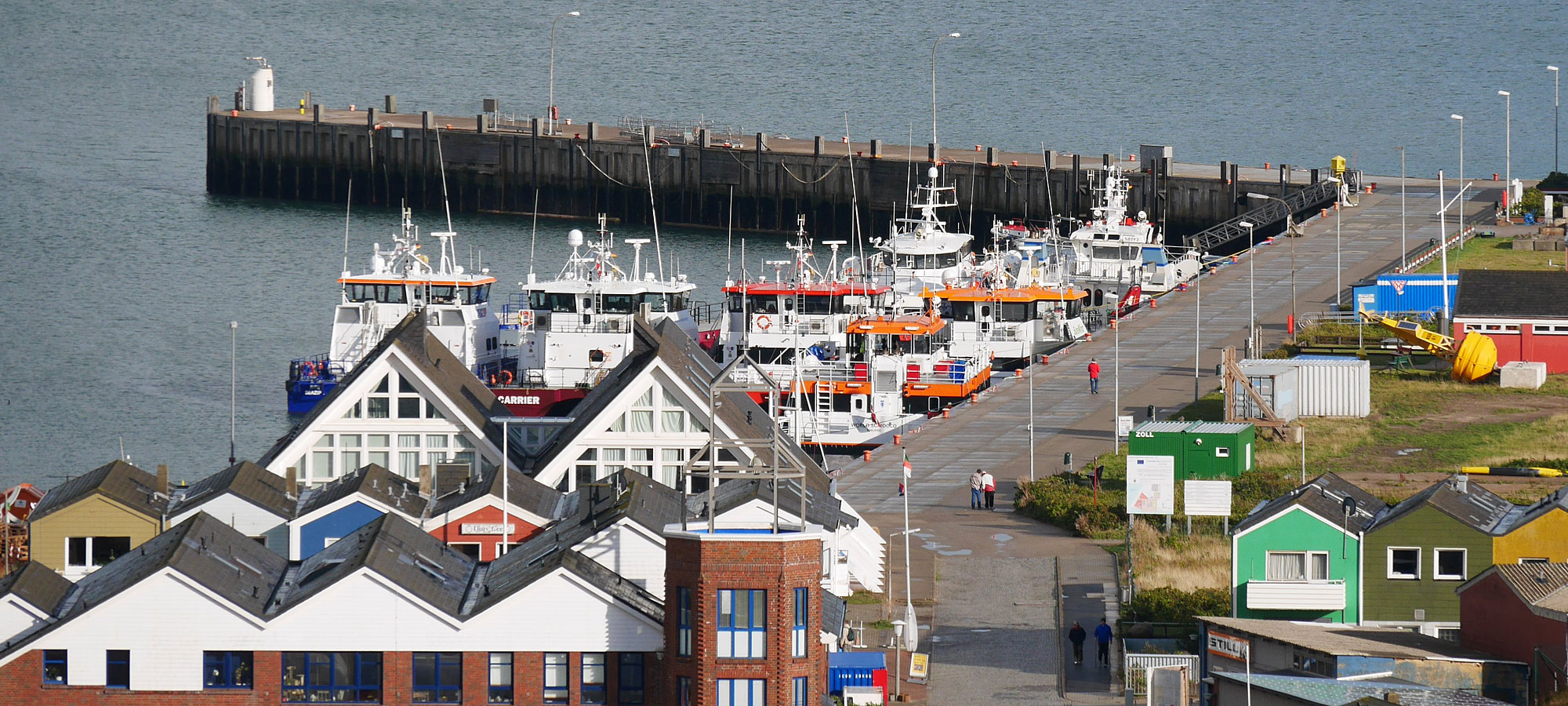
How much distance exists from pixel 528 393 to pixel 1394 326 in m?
28.0

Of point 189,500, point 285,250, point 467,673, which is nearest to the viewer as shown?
point 467,673

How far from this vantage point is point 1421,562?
44.7 metres

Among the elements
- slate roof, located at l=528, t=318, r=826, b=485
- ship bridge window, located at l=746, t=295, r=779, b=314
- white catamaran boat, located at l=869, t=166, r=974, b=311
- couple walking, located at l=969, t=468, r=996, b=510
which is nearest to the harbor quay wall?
white catamaran boat, located at l=869, t=166, r=974, b=311

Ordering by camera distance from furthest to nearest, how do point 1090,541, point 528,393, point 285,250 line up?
point 285,250, point 528,393, point 1090,541

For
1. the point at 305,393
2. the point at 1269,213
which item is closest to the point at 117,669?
the point at 305,393

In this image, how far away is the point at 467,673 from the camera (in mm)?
39281

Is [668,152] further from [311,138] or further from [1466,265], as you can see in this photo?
[1466,265]

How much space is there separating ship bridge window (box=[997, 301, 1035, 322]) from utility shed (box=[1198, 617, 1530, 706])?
152 feet

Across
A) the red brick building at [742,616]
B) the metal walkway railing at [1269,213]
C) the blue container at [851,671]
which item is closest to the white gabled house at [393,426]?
the blue container at [851,671]

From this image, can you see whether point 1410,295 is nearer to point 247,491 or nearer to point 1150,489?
point 1150,489

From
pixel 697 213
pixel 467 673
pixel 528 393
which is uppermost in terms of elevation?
pixel 697 213

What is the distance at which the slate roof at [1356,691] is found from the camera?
35834mm

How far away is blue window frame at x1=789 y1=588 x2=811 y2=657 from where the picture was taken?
3788 centimetres

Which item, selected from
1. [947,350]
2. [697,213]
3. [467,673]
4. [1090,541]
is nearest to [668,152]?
[697,213]
